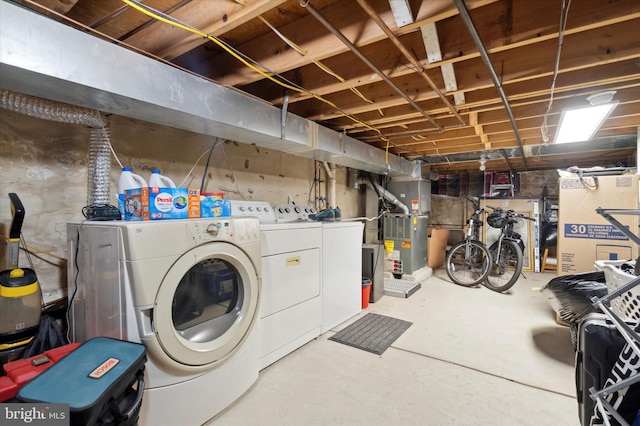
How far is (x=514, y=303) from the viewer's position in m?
3.34

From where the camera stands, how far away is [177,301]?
150 centimetres

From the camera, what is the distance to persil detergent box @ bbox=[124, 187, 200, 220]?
1.43 metres

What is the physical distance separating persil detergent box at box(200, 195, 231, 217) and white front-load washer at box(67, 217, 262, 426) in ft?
0.51

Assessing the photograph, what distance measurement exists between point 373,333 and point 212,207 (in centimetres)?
179

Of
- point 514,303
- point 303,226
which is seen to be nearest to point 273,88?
point 303,226

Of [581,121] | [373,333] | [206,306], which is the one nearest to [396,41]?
[206,306]

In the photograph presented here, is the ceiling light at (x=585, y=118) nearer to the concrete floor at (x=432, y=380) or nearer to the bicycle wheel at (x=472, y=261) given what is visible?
the bicycle wheel at (x=472, y=261)

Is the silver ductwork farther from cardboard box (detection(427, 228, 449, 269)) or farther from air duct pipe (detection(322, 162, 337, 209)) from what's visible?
cardboard box (detection(427, 228, 449, 269))

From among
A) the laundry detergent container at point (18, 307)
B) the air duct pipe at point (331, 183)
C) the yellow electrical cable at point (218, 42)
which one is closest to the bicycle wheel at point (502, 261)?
the air duct pipe at point (331, 183)

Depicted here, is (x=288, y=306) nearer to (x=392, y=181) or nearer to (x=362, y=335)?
(x=362, y=335)

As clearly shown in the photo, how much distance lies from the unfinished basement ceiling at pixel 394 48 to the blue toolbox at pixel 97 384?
1438 millimetres

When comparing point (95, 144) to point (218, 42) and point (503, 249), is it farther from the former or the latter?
point (503, 249)

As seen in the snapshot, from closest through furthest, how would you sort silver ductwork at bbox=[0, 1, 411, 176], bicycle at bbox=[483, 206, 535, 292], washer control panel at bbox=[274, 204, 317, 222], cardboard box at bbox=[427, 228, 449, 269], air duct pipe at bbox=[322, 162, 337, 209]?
1. silver ductwork at bbox=[0, 1, 411, 176]
2. washer control panel at bbox=[274, 204, 317, 222]
3. air duct pipe at bbox=[322, 162, 337, 209]
4. bicycle at bbox=[483, 206, 535, 292]
5. cardboard box at bbox=[427, 228, 449, 269]

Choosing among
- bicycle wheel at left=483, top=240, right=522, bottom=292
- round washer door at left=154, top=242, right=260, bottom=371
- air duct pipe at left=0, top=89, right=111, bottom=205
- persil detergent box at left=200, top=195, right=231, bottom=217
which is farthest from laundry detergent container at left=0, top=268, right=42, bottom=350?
bicycle wheel at left=483, top=240, right=522, bottom=292
